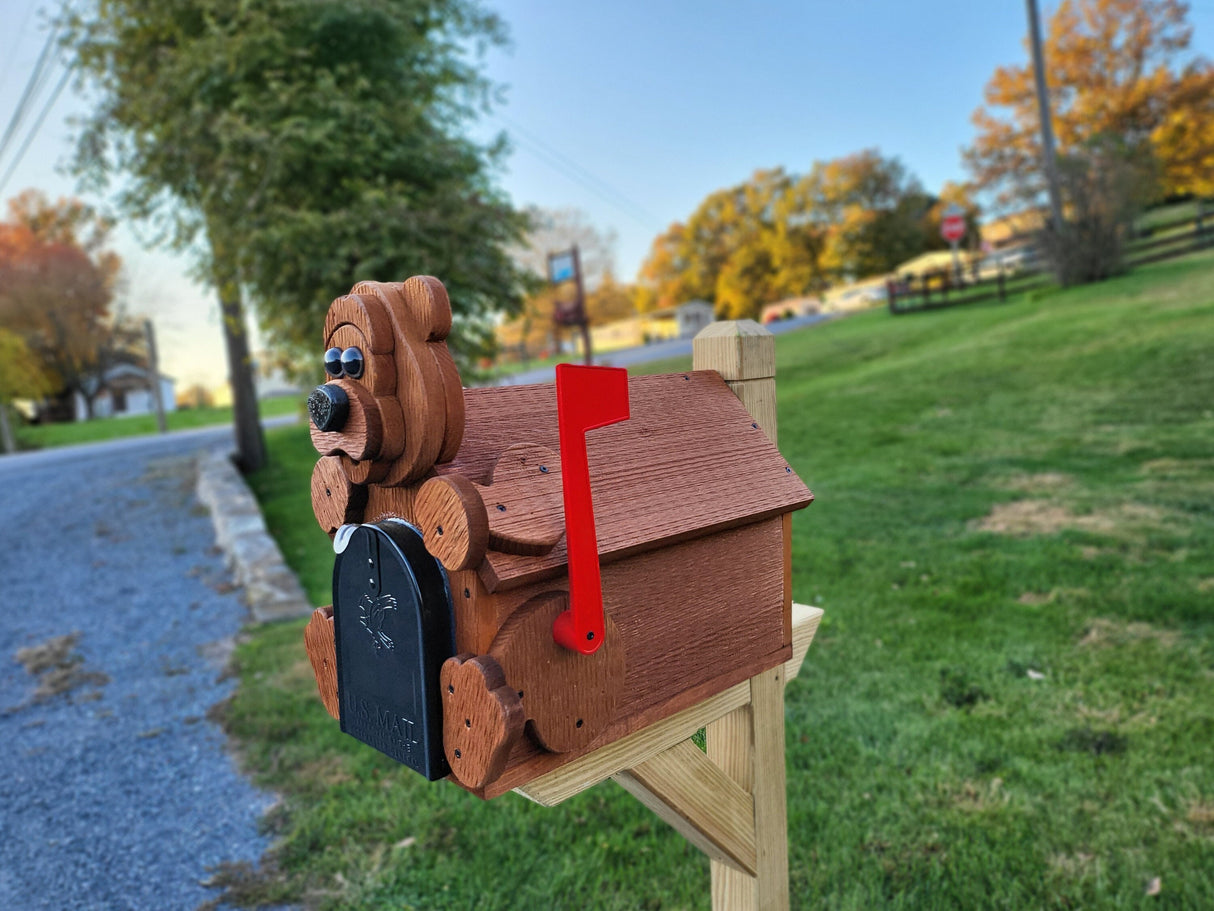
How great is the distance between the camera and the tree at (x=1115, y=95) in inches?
1105

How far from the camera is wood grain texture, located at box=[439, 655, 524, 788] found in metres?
0.92

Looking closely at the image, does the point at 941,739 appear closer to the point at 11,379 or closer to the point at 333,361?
the point at 333,361

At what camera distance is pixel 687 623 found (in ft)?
4.02

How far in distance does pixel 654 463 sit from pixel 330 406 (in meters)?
0.47

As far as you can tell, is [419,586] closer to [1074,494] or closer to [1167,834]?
[1167,834]

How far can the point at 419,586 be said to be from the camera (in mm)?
967

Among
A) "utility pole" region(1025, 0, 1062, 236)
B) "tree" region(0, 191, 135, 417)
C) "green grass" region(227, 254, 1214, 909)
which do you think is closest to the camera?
"green grass" region(227, 254, 1214, 909)

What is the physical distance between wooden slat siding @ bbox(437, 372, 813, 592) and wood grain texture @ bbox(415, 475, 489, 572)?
5 centimetres

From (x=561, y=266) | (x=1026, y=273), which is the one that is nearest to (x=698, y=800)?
(x=561, y=266)

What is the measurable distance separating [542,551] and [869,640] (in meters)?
3.16

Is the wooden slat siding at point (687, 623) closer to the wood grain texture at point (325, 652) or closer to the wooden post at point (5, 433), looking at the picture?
the wood grain texture at point (325, 652)

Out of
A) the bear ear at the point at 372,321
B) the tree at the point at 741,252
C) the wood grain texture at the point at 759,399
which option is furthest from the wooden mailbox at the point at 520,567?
the tree at the point at 741,252

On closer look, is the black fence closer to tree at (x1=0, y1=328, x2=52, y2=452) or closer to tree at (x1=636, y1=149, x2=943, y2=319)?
tree at (x1=636, y1=149, x2=943, y2=319)

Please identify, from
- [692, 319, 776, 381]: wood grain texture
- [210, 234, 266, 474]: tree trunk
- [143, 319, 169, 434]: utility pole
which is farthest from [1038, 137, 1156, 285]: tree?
[143, 319, 169, 434]: utility pole
